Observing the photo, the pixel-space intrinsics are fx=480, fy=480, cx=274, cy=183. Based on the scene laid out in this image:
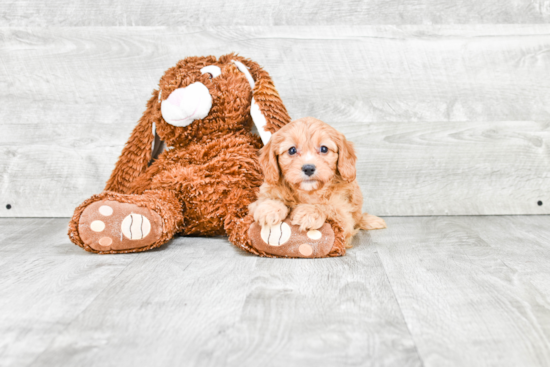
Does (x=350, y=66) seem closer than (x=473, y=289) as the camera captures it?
No

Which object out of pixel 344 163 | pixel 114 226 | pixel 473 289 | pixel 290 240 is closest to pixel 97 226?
pixel 114 226

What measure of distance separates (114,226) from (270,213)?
15.6 inches

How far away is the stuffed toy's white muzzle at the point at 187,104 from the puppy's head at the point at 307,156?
28 centimetres

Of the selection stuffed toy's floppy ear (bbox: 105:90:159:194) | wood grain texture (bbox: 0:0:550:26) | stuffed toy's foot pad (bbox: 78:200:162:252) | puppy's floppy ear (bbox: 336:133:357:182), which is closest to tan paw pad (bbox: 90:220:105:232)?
stuffed toy's foot pad (bbox: 78:200:162:252)

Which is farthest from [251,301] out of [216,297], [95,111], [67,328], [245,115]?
[95,111]

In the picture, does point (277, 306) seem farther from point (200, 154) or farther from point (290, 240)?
point (200, 154)

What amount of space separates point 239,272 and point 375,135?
92cm

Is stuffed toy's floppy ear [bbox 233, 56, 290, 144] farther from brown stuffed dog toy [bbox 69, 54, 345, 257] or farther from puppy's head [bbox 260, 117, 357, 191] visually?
puppy's head [bbox 260, 117, 357, 191]

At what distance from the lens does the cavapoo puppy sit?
1.17 m

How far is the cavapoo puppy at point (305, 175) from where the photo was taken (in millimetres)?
1173

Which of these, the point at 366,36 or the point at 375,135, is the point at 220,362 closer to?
the point at 375,135

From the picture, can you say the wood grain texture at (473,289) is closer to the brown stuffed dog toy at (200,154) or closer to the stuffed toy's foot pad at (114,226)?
the brown stuffed dog toy at (200,154)

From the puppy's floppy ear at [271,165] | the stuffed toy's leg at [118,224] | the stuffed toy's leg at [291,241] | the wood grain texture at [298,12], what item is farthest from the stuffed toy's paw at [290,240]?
the wood grain texture at [298,12]

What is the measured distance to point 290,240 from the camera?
118cm
